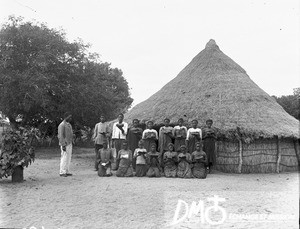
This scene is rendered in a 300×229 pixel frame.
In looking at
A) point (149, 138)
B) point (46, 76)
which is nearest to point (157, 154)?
point (149, 138)

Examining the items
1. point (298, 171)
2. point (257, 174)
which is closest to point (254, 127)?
point (257, 174)

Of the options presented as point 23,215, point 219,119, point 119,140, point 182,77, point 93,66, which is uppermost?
point 93,66

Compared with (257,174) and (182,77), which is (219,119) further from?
(182,77)

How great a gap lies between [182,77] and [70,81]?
21.8 ft

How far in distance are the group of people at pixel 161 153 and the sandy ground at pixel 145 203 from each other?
1.65 ft

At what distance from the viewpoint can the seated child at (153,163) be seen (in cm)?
934

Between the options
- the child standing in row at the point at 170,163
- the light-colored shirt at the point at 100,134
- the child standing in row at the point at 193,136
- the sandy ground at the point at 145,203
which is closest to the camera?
the sandy ground at the point at 145,203

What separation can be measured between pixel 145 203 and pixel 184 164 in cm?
360

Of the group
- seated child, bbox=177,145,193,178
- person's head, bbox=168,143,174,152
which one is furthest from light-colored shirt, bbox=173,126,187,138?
seated child, bbox=177,145,193,178

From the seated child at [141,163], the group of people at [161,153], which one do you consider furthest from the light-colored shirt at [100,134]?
the seated child at [141,163]

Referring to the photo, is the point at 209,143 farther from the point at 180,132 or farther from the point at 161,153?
the point at 161,153

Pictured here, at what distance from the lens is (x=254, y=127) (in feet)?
34.8

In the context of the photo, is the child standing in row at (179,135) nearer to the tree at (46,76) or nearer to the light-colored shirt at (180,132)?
the light-colored shirt at (180,132)

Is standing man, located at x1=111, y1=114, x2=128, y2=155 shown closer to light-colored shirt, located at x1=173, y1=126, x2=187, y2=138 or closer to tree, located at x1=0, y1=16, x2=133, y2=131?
light-colored shirt, located at x1=173, y1=126, x2=187, y2=138
